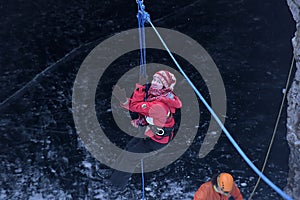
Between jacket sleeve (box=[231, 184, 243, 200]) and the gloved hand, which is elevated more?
the gloved hand

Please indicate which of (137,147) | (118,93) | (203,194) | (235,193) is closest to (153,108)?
(118,93)

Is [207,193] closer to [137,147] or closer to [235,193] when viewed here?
[235,193]

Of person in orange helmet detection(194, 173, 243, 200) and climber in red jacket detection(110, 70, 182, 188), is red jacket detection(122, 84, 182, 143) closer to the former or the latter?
climber in red jacket detection(110, 70, 182, 188)

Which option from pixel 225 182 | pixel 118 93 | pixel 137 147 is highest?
pixel 118 93

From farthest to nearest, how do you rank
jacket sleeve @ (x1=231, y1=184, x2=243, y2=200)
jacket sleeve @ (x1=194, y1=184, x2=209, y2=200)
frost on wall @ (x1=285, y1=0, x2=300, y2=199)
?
frost on wall @ (x1=285, y1=0, x2=300, y2=199), jacket sleeve @ (x1=231, y1=184, x2=243, y2=200), jacket sleeve @ (x1=194, y1=184, x2=209, y2=200)

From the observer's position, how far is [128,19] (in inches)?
276

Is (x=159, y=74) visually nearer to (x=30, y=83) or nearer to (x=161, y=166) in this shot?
(x=161, y=166)

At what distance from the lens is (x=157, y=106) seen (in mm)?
3369

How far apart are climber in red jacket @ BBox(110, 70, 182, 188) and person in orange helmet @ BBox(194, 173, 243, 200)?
0.73 m

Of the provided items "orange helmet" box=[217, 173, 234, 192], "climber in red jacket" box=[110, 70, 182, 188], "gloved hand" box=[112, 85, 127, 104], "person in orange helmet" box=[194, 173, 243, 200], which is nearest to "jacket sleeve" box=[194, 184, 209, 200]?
"person in orange helmet" box=[194, 173, 243, 200]

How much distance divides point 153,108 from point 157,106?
1.6 inches

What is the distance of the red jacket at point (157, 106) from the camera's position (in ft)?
Answer: 11.1

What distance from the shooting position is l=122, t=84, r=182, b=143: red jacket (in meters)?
3.40

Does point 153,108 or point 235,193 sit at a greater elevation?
point 153,108
